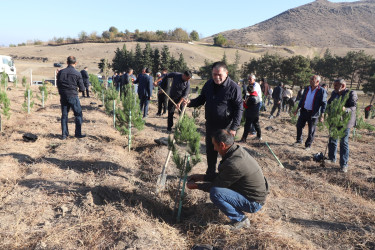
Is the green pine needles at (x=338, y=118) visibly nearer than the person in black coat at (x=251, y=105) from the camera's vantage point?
Yes

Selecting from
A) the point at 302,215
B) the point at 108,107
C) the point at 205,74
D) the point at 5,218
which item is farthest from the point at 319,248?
the point at 205,74

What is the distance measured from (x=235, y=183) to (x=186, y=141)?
3.27 ft

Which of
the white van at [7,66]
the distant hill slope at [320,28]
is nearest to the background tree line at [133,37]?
the distant hill slope at [320,28]

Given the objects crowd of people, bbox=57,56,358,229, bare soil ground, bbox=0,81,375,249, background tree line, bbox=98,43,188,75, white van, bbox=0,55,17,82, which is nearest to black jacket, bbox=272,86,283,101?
crowd of people, bbox=57,56,358,229

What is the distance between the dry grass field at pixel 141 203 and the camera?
A: 2.61 meters

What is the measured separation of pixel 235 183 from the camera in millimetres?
2830

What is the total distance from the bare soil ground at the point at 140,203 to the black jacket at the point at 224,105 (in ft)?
3.56

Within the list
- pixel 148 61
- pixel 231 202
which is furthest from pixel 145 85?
pixel 148 61

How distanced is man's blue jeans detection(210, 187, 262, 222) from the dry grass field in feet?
0.77

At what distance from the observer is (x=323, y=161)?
5.29 metres

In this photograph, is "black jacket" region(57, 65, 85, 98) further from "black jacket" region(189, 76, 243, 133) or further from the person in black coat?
the person in black coat

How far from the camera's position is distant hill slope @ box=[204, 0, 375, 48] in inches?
4651

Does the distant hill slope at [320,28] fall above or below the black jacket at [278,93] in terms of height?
above

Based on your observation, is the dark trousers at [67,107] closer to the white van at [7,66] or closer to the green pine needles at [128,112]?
the green pine needles at [128,112]
